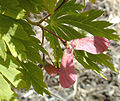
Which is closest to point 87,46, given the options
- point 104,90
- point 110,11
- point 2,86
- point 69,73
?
point 69,73

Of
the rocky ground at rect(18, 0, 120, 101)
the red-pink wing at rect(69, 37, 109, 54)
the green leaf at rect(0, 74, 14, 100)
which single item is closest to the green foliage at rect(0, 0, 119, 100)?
the green leaf at rect(0, 74, 14, 100)

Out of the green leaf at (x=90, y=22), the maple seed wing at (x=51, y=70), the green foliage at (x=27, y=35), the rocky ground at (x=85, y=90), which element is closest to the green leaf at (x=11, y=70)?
the green foliage at (x=27, y=35)

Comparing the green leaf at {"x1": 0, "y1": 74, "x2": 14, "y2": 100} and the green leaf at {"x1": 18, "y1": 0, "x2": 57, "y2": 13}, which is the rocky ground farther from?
the green leaf at {"x1": 18, "y1": 0, "x2": 57, "y2": 13}

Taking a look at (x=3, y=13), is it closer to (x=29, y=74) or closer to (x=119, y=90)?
(x=29, y=74)

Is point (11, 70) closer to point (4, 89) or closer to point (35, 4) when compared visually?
point (4, 89)

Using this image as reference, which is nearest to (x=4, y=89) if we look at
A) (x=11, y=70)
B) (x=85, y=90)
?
(x=11, y=70)

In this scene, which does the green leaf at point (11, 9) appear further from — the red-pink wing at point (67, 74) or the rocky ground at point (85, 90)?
the rocky ground at point (85, 90)

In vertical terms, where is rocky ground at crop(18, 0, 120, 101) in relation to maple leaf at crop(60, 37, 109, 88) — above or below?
below
